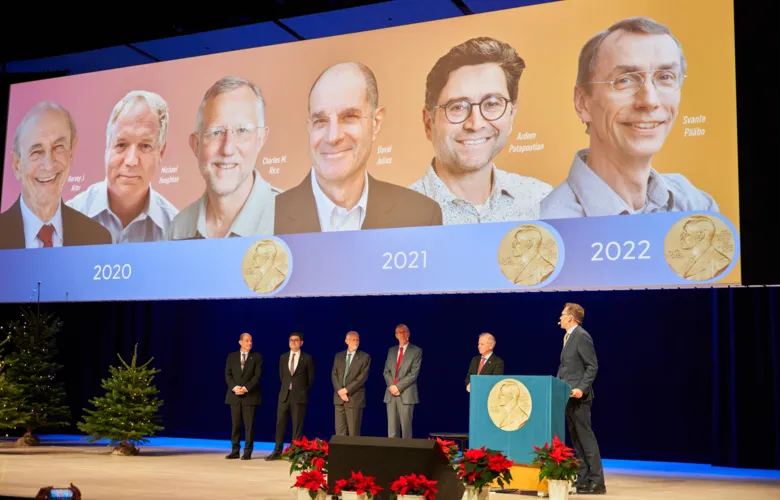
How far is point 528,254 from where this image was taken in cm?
713

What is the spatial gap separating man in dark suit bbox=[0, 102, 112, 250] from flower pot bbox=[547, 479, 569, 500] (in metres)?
5.67

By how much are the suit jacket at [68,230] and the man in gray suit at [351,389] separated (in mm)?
2614

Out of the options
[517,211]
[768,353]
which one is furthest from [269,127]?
[768,353]

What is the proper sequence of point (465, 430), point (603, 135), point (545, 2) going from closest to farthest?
point (603, 135) < point (545, 2) < point (465, 430)

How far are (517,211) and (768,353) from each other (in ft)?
11.4

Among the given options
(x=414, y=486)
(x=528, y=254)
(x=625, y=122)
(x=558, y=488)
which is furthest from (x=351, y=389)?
(x=414, y=486)

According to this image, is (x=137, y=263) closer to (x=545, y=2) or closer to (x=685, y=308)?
(x=545, y=2)

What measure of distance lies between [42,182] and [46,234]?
1.92 ft

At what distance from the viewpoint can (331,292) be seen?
25.6ft

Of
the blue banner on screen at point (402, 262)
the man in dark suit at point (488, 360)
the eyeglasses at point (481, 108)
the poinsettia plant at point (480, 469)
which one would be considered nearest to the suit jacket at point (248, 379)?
the blue banner on screen at point (402, 262)

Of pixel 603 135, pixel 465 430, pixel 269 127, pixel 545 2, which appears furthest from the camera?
pixel 465 430

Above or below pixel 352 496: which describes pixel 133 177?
above

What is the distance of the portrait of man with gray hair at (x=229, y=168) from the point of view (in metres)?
8.34

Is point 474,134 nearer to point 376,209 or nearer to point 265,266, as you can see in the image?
point 376,209
